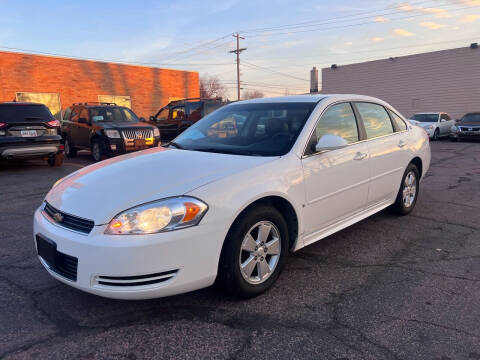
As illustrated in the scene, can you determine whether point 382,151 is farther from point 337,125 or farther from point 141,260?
point 141,260

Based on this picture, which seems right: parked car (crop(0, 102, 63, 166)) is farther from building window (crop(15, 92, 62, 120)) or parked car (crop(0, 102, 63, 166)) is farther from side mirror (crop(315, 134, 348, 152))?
building window (crop(15, 92, 62, 120))

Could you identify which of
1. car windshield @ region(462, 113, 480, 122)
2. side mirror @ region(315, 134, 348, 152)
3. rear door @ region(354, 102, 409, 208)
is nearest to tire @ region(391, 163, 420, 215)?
rear door @ region(354, 102, 409, 208)

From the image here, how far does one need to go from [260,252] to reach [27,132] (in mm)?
8295

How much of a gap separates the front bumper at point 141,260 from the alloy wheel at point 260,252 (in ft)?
1.14

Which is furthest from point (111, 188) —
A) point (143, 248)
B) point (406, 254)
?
point (406, 254)

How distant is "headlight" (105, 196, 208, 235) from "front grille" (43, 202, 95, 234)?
7.2 inches

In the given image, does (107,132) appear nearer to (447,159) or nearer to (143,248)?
(143,248)

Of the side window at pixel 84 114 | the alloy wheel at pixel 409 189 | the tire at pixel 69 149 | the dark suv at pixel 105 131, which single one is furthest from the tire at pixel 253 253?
the tire at pixel 69 149

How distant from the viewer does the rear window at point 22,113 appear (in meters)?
8.86

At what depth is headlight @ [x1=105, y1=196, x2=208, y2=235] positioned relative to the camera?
244 cm

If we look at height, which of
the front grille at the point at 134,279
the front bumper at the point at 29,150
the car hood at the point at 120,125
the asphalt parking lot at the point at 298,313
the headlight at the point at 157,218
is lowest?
the asphalt parking lot at the point at 298,313

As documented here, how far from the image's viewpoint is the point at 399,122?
4.95 metres

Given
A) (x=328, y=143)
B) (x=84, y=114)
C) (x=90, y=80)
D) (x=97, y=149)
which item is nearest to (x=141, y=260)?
(x=328, y=143)

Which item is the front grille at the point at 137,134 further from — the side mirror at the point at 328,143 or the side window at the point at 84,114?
the side mirror at the point at 328,143
